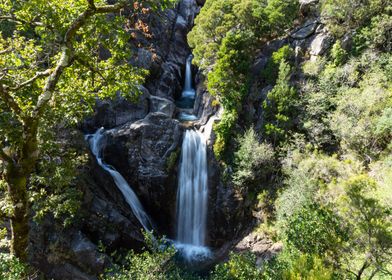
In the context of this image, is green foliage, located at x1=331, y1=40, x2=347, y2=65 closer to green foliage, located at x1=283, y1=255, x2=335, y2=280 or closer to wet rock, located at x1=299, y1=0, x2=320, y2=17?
wet rock, located at x1=299, y1=0, x2=320, y2=17

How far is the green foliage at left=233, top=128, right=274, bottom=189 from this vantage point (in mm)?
17391

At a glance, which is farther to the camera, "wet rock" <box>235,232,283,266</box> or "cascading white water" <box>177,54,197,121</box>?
"cascading white water" <box>177,54,197,121</box>

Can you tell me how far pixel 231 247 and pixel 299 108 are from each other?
31.8ft

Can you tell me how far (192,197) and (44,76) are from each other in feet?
50.5

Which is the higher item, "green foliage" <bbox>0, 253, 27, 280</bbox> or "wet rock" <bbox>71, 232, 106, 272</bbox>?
"green foliage" <bbox>0, 253, 27, 280</bbox>

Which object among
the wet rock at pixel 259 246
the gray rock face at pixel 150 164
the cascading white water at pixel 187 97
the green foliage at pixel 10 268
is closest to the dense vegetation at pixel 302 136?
the wet rock at pixel 259 246

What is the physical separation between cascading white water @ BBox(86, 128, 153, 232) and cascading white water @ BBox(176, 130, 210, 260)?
2.38 meters

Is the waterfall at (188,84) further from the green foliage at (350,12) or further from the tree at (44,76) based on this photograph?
the tree at (44,76)

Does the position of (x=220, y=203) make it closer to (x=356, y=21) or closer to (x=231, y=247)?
(x=231, y=247)

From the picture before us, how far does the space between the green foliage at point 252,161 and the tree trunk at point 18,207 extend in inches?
545

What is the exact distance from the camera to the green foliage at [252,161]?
57.1 ft

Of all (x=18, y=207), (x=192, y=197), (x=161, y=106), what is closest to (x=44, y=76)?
(x=18, y=207)

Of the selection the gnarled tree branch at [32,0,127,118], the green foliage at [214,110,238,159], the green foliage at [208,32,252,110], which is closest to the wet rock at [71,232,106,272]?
the green foliage at [214,110,238,159]

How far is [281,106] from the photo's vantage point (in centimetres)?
1761
